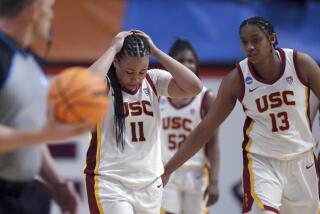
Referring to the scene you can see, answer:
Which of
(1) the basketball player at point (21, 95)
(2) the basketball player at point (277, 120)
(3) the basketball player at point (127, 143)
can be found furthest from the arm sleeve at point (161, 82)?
(1) the basketball player at point (21, 95)

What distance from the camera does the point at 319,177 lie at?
7.11 meters

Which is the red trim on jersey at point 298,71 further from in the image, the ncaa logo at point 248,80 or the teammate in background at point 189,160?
the teammate in background at point 189,160

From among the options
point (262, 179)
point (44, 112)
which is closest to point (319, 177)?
point (262, 179)

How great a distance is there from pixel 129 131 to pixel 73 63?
434 centimetres

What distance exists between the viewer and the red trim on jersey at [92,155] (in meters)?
6.26

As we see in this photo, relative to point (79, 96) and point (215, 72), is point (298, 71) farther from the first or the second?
point (215, 72)

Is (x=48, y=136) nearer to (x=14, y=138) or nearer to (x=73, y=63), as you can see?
(x=14, y=138)

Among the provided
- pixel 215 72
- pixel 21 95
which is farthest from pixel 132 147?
pixel 215 72

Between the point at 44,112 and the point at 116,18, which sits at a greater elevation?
the point at 116,18

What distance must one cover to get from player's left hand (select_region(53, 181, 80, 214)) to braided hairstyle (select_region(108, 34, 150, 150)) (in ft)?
4.72

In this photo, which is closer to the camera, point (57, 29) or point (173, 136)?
point (173, 136)

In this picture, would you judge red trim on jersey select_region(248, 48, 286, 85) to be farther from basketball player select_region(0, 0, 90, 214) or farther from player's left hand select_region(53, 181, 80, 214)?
basketball player select_region(0, 0, 90, 214)

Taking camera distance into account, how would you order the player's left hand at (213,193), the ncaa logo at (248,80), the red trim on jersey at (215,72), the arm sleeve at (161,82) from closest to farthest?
the arm sleeve at (161,82) → the ncaa logo at (248,80) → the player's left hand at (213,193) → the red trim on jersey at (215,72)

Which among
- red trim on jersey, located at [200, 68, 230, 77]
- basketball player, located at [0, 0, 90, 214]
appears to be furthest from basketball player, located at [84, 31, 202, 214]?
red trim on jersey, located at [200, 68, 230, 77]
